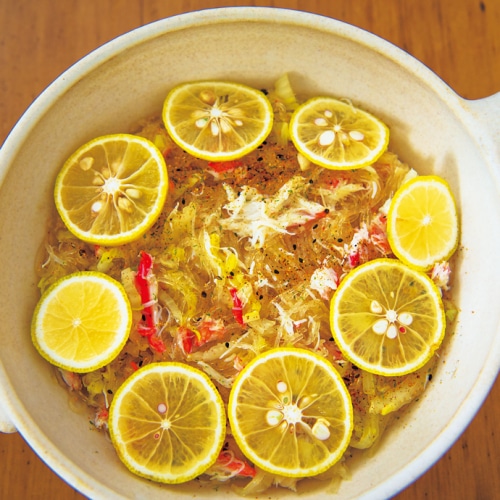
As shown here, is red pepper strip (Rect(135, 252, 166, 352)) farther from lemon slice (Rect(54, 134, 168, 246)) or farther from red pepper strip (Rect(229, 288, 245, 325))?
red pepper strip (Rect(229, 288, 245, 325))

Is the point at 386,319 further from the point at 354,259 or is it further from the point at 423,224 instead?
the point at 423,224

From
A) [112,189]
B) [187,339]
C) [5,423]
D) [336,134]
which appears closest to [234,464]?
[187,339]

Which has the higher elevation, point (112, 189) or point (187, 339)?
point (112, 189)

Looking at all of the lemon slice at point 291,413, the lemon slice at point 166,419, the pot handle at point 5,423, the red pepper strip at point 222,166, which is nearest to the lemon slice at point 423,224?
the lemon slice at point 291,413

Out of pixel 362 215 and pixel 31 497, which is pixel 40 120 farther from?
pixel 31 497

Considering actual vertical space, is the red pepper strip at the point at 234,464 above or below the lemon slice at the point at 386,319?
below

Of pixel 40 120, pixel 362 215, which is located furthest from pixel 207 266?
pixel 40 120

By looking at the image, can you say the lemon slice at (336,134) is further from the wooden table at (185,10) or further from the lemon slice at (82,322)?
the lemon slice at (82,322)
